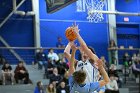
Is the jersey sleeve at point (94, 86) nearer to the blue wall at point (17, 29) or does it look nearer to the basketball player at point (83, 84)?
the basketball player at point (83, 84)

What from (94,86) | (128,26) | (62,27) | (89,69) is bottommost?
(128,26)

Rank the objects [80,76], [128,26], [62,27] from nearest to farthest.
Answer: [80,76], [62,27], [128,26]

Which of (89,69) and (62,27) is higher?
(89,69)

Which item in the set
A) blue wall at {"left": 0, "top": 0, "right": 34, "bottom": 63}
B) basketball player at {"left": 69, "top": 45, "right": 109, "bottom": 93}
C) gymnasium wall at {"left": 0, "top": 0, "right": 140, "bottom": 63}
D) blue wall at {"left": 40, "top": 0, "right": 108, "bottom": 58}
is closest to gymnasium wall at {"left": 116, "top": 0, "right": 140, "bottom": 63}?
gymnasium wall at {"left": 0, "top": 0, "right": 140, "bottom": 63}

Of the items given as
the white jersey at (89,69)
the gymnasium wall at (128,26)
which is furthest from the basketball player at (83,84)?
the gymnasium wall at (128,26)

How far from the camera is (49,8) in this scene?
10.8m

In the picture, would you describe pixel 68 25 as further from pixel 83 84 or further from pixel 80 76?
pixel 80 76

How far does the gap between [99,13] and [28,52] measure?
397 cm

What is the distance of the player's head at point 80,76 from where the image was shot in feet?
14.4

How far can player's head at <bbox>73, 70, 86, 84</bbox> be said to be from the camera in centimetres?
438

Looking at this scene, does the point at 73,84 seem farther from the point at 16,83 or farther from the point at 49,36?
the point at 49,36

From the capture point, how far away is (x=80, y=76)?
4395 millimetres

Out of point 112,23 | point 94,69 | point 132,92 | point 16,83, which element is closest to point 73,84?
point 94,69

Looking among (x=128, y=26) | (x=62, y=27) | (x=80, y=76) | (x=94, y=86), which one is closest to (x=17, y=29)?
(x=62, y=27)
